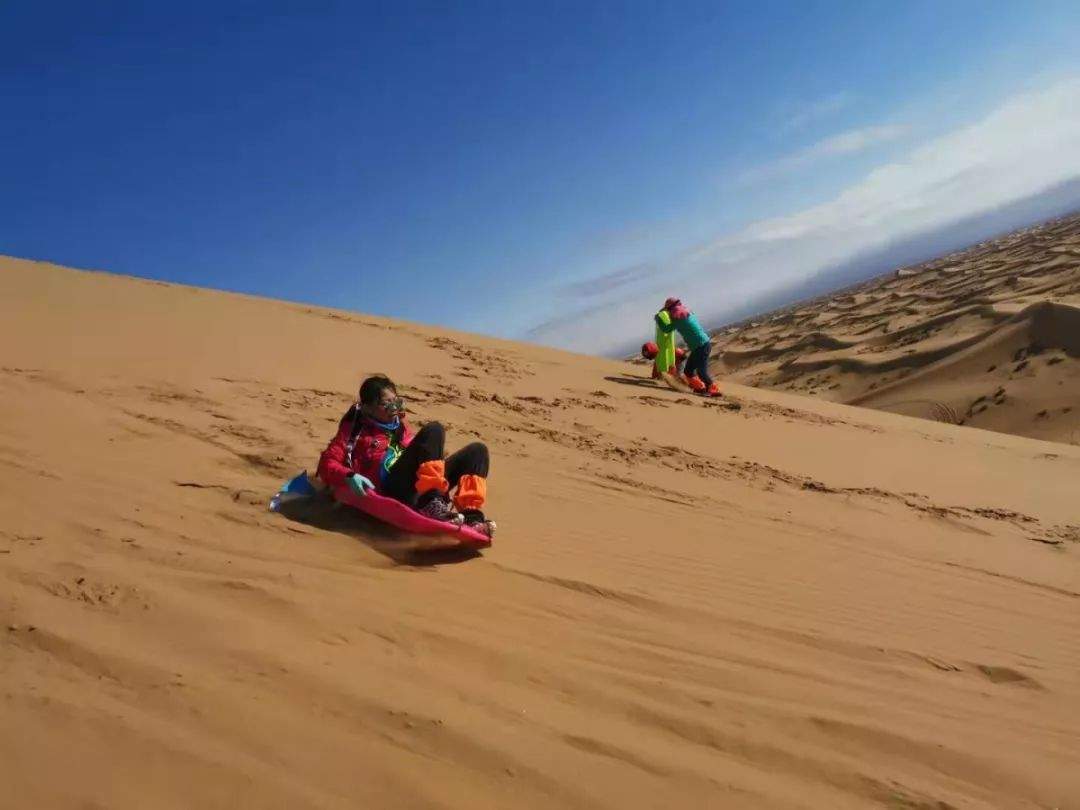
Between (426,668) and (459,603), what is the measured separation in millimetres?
573

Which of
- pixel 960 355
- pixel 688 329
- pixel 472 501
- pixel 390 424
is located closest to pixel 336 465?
pixel 390 424

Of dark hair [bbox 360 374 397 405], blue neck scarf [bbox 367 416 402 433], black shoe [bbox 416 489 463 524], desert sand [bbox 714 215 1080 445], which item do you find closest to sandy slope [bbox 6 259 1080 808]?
black shoe [bbox 416 489 463 524]

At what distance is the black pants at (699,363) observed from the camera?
10.7m

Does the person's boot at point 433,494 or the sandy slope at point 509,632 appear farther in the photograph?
the person's boot at point 433,494

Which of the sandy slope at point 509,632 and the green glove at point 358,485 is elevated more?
the green glove at point 358,485

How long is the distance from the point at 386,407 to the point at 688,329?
24.2 ft

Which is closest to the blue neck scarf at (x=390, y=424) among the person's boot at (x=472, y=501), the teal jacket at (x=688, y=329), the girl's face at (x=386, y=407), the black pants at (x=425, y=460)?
the girl's face at (x=386, y=407)

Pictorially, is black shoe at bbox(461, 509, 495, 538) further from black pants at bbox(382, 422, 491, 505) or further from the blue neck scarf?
the blue neck scarf

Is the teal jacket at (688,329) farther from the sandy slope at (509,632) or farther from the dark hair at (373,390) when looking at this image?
the dark hair at (373,390)

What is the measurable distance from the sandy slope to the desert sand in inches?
395

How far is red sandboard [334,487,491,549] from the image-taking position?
3.51 meters

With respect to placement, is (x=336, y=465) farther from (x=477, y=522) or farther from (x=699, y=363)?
(x=699, y=363)

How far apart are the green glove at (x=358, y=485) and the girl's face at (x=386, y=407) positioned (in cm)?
36

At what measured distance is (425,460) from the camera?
144 inches
